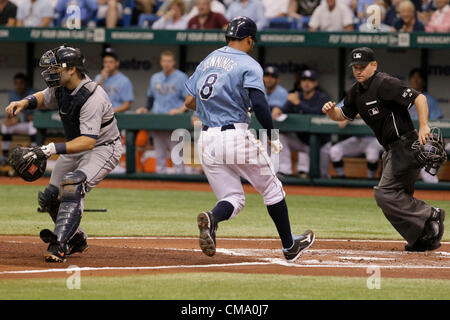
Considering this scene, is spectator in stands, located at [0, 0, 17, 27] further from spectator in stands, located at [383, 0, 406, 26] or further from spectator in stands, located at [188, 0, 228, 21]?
spectator in stands, located at [383, 0, 406, 26]

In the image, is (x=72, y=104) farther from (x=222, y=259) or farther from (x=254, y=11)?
(x=254, y=11)

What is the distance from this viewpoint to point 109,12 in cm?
1617

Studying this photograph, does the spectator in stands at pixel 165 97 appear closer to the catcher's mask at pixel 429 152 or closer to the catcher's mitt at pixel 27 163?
the catcher's mask at pixel 429 152

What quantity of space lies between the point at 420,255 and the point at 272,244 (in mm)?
1370

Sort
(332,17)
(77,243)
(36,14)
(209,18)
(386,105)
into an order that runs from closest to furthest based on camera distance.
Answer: (77,243) < (386,105) < (332,17) < (209,18) < (36,14)

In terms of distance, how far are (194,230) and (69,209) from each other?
2.70 meters

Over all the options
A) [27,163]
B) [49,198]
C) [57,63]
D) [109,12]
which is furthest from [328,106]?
[109,12]

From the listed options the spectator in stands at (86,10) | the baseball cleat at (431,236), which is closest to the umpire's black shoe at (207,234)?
the baseball cleat at (431,236)

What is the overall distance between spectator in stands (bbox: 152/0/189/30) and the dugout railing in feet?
6.29

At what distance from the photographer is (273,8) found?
16000 mm

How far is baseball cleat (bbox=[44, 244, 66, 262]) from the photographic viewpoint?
673 cm

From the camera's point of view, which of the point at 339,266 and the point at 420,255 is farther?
the point at 420,255
